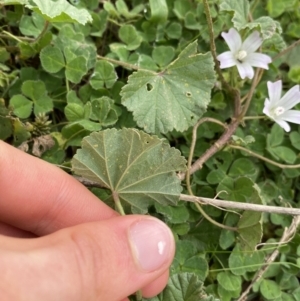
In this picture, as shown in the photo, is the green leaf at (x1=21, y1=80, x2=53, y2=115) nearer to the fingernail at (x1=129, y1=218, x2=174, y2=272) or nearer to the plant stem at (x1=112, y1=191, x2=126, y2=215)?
the plant stem at (x1=112, y1=191, x2=126, y2=215)

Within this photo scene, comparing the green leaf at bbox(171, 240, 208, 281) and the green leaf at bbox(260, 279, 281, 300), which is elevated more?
the green leaf at bbox(171, 240, 208, 281)

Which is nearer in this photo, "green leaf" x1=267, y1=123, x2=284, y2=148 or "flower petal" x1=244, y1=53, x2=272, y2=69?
"flower petal" x1=244, y1=53, x2=272, y2=69

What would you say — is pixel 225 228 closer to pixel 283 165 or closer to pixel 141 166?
→ pixel 283 165

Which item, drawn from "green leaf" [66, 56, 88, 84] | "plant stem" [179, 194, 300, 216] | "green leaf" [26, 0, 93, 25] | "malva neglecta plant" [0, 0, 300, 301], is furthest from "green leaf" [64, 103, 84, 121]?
"plant stem" [179, 194, 300, 216]

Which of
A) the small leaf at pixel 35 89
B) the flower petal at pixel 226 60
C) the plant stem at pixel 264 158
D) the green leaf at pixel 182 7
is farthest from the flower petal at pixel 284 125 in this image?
the small leaf at pixel 35 89

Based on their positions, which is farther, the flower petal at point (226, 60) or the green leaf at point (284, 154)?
the green leaf at point (284, 154)

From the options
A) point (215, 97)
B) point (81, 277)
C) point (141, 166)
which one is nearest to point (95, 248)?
point (81, 277)

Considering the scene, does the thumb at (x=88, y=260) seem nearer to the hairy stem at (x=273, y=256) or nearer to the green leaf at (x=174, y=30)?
the hairy stem at (x=273, y=256)
